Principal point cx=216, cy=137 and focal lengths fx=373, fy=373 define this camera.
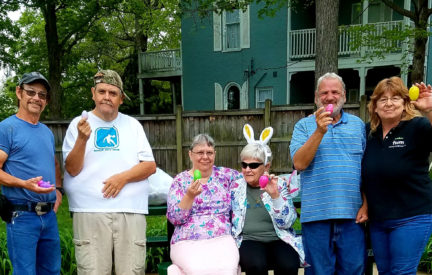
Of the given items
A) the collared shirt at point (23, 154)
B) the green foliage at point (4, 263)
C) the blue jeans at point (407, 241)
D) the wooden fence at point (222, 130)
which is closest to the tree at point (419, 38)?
the wooden fence at point (222, 130)

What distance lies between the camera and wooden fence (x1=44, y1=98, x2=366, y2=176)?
774 cm

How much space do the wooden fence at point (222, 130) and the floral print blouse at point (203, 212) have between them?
15.9ft

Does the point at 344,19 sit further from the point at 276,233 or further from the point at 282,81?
the point at 276,233

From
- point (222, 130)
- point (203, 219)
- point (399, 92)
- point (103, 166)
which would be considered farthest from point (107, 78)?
point (222, 130)

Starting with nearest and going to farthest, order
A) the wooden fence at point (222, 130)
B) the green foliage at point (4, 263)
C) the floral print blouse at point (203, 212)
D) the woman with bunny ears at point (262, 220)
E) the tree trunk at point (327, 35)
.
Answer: the woman with bunny ears at point (262, 220)
the floral print blouse at point (203, 212)
the green foliage at point (4, 263)
the tree trunk at point (327, 35)
the wooden fence at point (222, 130)

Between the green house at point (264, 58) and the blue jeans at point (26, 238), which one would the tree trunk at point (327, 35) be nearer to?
the green house at point (264, 58)

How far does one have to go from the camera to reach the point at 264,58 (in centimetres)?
1256

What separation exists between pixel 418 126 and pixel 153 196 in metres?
2.42

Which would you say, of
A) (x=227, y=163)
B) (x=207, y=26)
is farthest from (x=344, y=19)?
(x=227, y=163)

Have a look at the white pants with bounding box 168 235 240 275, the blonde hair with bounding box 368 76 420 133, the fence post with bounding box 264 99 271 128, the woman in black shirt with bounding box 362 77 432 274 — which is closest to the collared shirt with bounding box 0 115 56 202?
the white pants with bounding box 168 235 240 275

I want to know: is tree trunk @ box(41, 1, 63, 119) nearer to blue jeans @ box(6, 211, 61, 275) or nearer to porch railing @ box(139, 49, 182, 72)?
porch railing @ box(139, 49, 182, 72)

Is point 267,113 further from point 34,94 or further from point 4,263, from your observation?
point 34,94

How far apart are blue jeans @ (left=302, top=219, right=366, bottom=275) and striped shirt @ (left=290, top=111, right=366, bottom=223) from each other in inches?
3.4

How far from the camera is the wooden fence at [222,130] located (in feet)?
25.4
